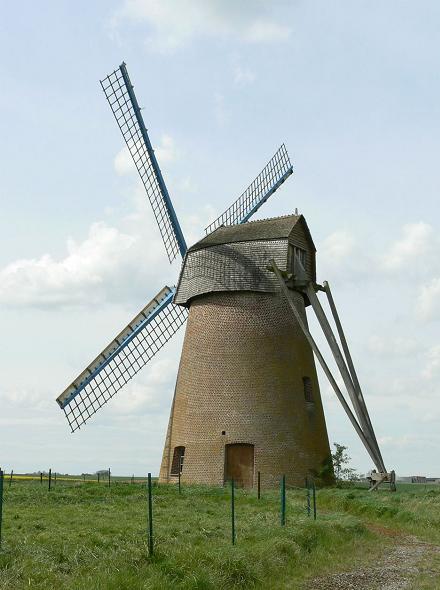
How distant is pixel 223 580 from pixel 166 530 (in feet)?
12.6

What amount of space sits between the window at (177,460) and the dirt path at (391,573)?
12.2 m

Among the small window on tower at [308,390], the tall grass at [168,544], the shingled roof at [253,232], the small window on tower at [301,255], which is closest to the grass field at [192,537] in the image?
the tall grass at [168,544]

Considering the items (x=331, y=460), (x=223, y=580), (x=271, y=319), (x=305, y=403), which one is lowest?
(x=223, y=580)

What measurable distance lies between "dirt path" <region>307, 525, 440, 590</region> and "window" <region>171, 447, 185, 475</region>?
12244mm

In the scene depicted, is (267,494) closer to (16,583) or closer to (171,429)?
(171,429)

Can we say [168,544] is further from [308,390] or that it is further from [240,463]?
[308,390]

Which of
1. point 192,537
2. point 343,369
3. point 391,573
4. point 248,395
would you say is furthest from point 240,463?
point 391,573

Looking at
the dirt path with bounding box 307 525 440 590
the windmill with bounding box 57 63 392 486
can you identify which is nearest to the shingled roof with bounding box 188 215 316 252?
the windmill with bounding box 57 63 392 486

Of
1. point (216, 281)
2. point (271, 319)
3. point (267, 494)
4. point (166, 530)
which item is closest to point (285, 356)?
point (271, 319)

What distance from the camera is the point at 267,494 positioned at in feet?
75.2

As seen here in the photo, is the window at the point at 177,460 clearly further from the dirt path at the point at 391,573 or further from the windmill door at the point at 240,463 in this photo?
the dirt path at the point at 391,573

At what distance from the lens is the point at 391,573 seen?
40.1 ft

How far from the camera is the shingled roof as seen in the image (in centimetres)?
2678

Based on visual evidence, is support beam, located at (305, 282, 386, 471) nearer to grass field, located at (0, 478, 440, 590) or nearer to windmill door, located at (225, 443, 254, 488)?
grass field, located at (0, 478, 440, 590)
